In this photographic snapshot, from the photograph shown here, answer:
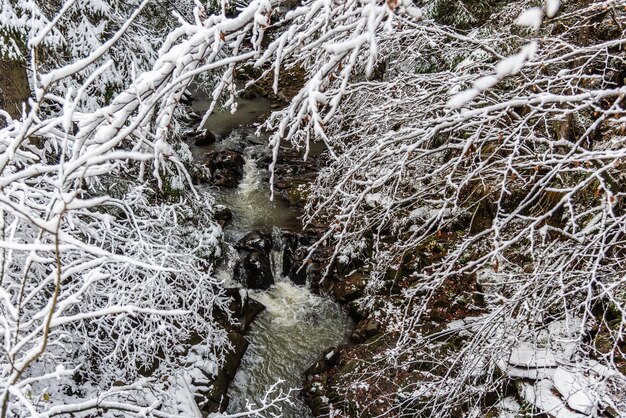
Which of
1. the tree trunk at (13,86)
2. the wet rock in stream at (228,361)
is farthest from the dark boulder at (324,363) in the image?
the tree trunk at (13,86)

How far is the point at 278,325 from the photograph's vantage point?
30.1 ft

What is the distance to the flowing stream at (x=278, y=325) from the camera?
7.83 meters

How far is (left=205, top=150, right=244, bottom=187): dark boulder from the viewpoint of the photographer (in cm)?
1319

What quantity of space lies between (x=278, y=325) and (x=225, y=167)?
623 centimetres

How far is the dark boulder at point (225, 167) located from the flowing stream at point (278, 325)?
358mm

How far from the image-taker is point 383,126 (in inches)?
167

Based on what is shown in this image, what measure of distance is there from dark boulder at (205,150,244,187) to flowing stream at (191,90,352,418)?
1.17ft

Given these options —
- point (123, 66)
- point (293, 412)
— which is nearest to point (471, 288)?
point (293, 412)

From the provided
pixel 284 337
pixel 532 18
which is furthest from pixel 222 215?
pixel 532 18

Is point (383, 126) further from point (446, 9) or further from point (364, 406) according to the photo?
point (446, 9)

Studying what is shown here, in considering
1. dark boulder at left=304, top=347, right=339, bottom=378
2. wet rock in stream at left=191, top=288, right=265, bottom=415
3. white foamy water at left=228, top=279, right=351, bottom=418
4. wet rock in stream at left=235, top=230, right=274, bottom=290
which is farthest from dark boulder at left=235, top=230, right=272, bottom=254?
dark boulder at left=304, top=347, right=339, bottom=378

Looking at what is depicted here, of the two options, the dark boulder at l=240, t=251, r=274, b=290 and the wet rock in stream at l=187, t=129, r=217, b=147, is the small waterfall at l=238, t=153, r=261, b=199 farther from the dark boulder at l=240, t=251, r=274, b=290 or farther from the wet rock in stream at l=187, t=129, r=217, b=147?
the dark boulder at l=240, t=251, r=274, b=290

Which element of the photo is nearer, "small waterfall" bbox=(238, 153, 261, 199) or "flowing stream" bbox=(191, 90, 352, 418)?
"flowing stream" bbox=(191, 90, 352, 418)

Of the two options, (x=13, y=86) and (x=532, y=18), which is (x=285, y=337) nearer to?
(x=13, y=86)
